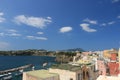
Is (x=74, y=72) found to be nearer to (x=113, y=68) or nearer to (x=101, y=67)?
(x=113, y=68)

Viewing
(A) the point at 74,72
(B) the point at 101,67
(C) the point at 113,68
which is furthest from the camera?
(B) the point at 101,67

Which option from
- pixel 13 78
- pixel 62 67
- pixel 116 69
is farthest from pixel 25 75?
pixel 13 78

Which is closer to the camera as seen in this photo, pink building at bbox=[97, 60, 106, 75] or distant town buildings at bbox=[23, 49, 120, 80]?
distant town buildings at bbox=[23, 49, 120, 80]

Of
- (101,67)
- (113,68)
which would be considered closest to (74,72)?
(113,68)

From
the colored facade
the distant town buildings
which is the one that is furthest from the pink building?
the colored facade

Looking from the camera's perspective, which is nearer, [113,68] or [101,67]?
[113,68]

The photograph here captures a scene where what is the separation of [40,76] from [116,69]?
1803cm

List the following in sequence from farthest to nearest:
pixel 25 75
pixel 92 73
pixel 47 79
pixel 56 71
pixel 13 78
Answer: pixel 13 78 < pixel 92 73 < pixel 56 71 < pixel 25 75 < pixel 47 79

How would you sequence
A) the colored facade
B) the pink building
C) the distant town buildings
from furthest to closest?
the pink building < the colored facade < the distant town buildings

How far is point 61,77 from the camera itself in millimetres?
39250

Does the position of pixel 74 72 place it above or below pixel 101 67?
below

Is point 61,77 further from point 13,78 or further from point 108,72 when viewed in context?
point 13,78

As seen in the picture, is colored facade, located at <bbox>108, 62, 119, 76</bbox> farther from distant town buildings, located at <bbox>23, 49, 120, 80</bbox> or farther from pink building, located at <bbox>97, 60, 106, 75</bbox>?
pink building, located at <bbox>97, 60, 106, 75</bbox>

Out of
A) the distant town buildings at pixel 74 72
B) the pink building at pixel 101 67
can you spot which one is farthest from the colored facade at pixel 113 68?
the pink building at pixel 101 67
